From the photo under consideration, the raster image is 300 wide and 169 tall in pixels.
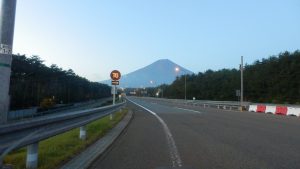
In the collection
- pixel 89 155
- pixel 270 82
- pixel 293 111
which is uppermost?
pixel 270 82

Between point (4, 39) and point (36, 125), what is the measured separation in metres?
1.90

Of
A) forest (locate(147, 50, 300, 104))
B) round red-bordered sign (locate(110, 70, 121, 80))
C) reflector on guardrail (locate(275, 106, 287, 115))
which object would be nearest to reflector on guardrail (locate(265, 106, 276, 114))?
reflector on guardrail (locate(275, 106, 287, 115))

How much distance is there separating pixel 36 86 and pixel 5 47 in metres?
64.2

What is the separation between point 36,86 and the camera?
69.2 m

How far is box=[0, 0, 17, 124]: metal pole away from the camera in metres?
6.69

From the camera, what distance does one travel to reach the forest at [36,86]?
5746cm

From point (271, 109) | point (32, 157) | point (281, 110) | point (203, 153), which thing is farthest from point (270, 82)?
point (32, 157)

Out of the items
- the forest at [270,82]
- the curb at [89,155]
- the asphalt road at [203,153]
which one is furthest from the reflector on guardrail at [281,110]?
the forest at [270,82]

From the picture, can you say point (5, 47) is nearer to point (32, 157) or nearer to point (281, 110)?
point (32, 157)

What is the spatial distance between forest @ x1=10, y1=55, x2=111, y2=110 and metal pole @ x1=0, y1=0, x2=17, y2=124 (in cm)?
4318

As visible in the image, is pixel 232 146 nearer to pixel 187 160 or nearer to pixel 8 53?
pixel 187 160

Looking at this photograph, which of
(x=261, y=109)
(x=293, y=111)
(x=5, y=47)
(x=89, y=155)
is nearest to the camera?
(x=5, y=47)

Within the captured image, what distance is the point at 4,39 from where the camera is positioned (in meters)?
6.93

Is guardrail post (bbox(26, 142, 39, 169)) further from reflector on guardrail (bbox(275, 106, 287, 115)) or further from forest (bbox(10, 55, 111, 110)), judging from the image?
forest (bbox(10, 55, 111, 110))
